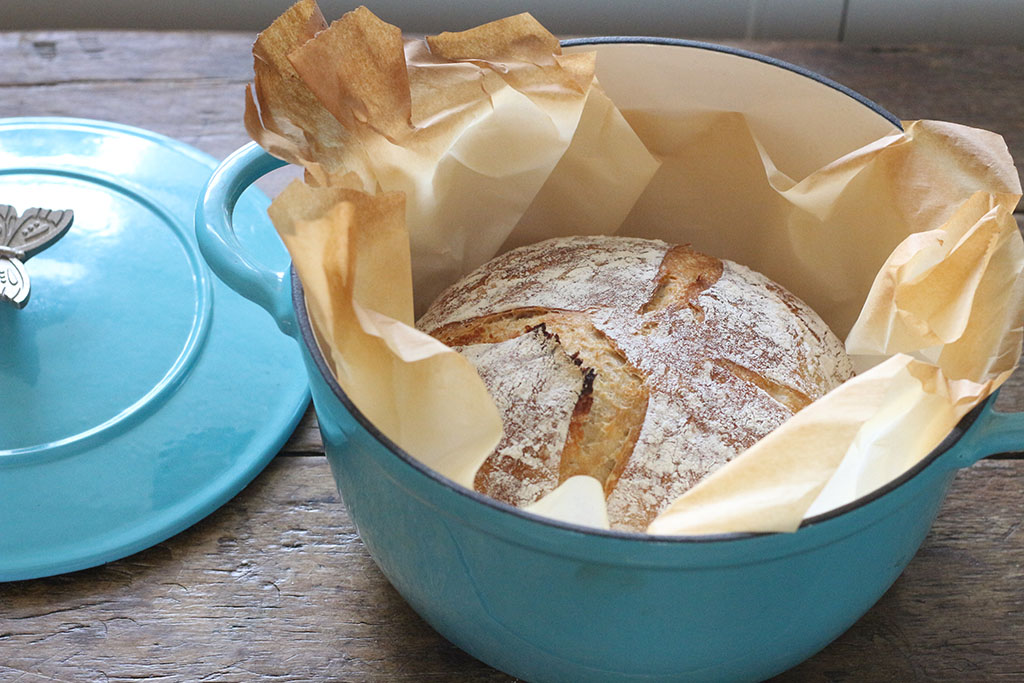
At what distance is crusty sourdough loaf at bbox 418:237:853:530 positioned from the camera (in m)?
0.55

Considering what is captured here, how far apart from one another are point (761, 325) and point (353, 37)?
1.00ft

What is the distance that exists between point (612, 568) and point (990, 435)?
21 cm

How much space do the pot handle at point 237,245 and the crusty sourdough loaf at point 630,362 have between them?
119mm

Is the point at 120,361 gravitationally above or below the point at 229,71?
below

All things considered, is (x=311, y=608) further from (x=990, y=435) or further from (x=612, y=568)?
(x=990, y=435)

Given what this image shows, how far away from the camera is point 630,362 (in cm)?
59

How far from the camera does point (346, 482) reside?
527mm

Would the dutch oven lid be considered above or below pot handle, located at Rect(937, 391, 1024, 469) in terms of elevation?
below

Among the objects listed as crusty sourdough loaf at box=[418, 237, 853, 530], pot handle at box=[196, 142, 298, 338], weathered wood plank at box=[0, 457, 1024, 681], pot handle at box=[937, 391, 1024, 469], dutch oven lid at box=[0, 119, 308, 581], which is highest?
pot handle at box=[196, 142, 298, 338]

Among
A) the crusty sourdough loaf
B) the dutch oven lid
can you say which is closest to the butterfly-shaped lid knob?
the dutch oven lid

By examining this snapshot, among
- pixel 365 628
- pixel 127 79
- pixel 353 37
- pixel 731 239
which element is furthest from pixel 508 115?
pixel 127 79

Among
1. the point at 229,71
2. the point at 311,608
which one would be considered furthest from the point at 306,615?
the point at 229,71

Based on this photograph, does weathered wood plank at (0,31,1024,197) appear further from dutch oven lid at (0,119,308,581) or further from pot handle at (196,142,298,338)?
pot handle at (196,142,298,338)

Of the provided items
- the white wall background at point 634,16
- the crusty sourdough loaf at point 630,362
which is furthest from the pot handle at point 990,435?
the white wall background at point 634,16
